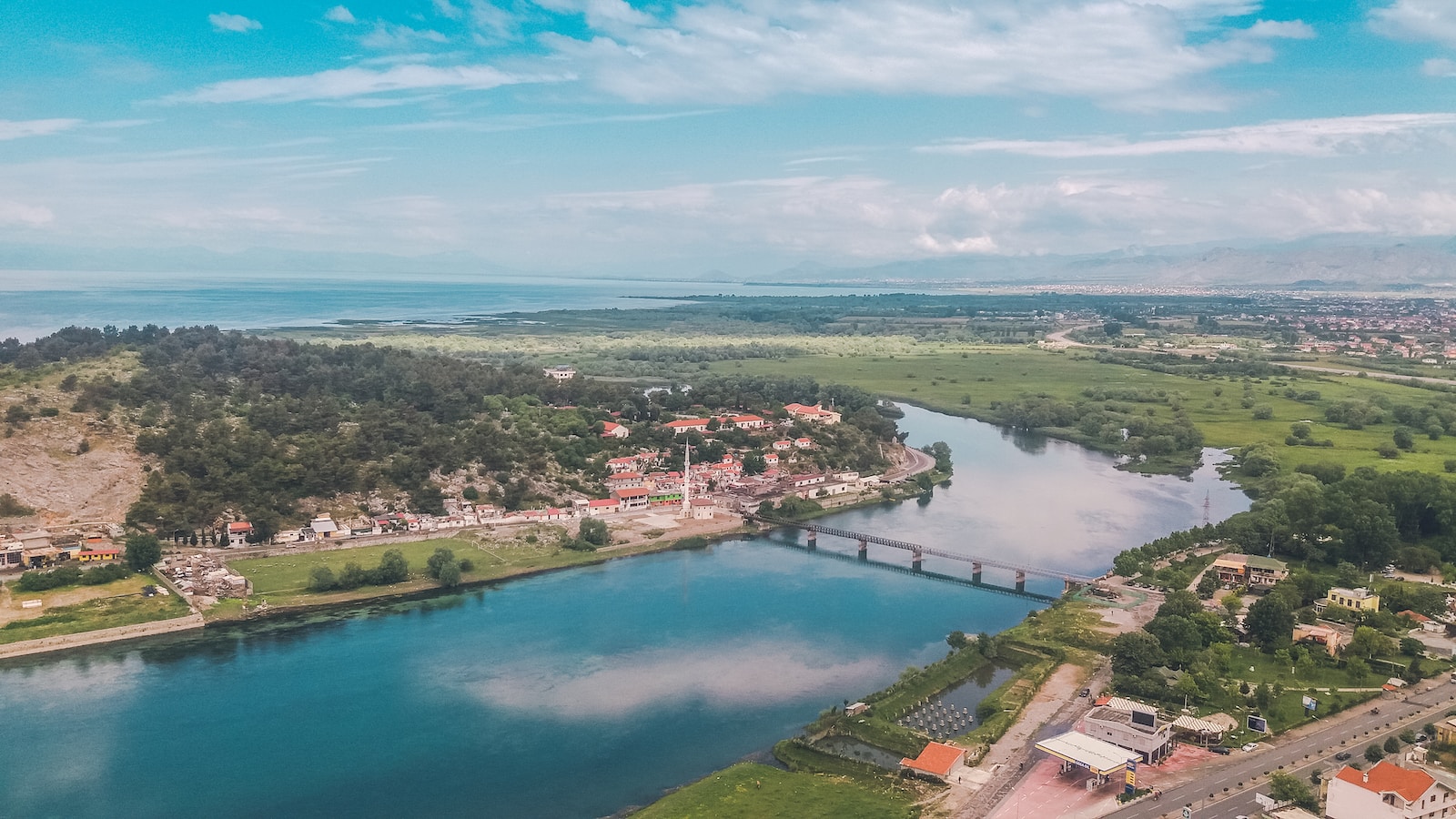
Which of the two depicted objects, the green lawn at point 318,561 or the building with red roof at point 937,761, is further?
the green lawn at point 318,561

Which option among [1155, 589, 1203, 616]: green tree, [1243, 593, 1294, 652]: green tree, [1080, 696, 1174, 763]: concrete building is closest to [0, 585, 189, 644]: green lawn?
[1080, 696, 1174, 763]: concrete building

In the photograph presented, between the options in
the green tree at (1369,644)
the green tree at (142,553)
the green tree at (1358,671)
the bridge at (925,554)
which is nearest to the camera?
the green tree at (1358,671)

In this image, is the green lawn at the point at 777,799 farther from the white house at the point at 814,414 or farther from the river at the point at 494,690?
the white house at the point at 814,414

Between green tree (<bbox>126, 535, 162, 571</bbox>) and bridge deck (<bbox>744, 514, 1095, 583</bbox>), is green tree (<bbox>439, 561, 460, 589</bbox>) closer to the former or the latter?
green tree (<bbox>126, 535, 162, 571</bbox>)

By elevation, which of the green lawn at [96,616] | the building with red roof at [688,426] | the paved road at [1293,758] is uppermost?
the building with red roof at [688,426]

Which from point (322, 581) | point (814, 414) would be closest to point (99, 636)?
point (322, 581)

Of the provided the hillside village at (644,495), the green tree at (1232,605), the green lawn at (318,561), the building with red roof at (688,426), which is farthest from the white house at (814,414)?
the green tree at (1232,605)

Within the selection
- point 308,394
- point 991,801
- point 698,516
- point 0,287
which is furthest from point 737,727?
point 0,287

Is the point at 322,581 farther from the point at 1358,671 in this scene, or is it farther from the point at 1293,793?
the point at 1358,671
